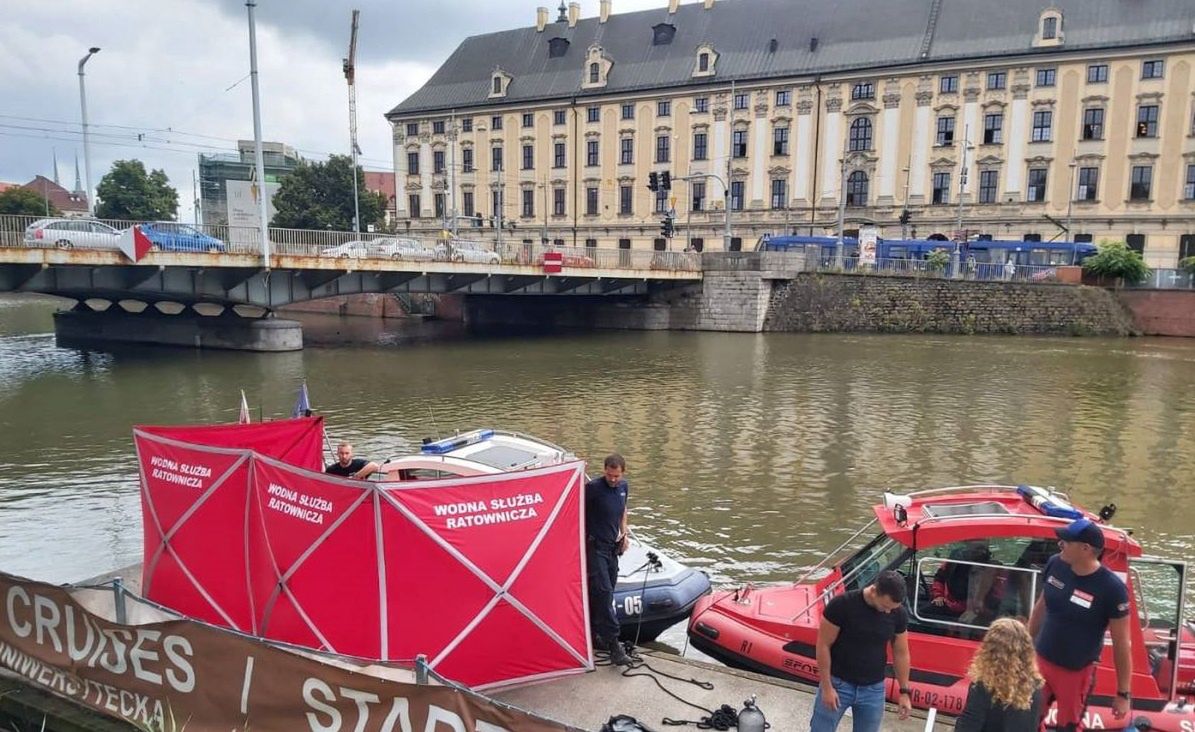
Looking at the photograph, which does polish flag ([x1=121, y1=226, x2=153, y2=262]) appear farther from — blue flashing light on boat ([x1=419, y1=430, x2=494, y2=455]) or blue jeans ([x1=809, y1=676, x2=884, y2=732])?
blue jeans ([x1=809, y1=676, x2=884, y2=732])

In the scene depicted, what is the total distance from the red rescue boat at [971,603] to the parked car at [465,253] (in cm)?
3236

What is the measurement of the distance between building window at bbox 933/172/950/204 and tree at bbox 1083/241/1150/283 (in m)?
14.5

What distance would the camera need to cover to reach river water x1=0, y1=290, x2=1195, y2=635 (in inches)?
512

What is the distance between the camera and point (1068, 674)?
520 cm

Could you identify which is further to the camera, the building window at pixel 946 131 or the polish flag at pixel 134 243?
the building window at pixel 946 131

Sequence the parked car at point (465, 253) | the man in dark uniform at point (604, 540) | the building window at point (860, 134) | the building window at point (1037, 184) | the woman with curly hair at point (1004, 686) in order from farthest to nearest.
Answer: the building window at point (860, 134) → the building window at point (1037, 184) → the parked car at point (465, 253) → the man in dark uniform at point (604, 540) → the woman with curly hair at point (1004, 686)

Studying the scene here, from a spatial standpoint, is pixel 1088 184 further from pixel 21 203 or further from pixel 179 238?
pixel 21 203

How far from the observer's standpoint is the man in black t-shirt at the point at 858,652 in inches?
196

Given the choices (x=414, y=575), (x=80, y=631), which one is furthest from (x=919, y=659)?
(x=80, y=631)

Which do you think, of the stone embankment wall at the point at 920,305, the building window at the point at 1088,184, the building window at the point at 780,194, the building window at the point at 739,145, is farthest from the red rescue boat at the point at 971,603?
the building window at the point at 739,145

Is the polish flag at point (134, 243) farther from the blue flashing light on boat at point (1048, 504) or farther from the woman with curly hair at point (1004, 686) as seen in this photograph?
the woman with curly hair at point (1004, 686)

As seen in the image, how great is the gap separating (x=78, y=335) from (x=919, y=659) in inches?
1711

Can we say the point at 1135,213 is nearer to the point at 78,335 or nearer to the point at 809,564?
the point at 809,564

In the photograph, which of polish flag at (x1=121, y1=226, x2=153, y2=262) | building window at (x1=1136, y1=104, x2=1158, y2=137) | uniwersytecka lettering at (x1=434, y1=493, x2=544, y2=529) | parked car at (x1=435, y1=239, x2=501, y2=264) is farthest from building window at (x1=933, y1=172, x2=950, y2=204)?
uniwersytecka lettering at (x1=434, y1=493, x2=544, y2=529)
